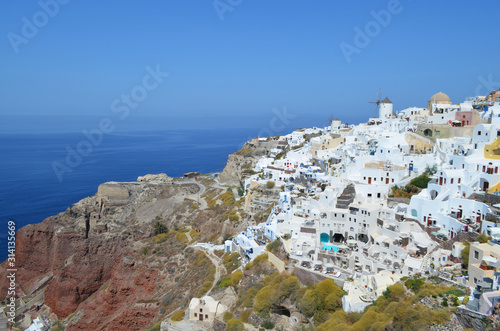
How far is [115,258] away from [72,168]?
3254 inches

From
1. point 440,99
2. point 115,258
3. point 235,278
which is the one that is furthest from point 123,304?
point 440,99

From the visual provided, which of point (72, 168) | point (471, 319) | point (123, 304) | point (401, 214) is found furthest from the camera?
point (72, 168)

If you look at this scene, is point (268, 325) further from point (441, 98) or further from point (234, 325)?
point (441, 98)

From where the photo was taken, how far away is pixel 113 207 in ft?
174

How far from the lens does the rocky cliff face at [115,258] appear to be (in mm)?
35531

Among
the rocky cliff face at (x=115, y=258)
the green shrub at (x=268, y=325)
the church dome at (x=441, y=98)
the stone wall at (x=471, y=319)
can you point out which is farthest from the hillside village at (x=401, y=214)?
the rocky cliff face at (x=115, y=258)

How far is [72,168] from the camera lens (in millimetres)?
117250

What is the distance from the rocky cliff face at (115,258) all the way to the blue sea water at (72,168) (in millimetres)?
9914

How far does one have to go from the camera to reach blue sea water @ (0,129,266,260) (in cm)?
7462

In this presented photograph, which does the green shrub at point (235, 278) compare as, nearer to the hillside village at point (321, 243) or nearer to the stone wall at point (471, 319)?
the hillside village at point (321, 243)

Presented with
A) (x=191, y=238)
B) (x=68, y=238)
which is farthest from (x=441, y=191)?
(x=68, y=238)

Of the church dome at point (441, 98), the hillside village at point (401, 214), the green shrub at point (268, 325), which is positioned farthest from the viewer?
the church dome at point (441, 98)

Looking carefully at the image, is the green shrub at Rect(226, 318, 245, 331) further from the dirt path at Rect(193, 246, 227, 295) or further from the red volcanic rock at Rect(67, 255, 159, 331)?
the red volcanic rock at Rect(67, 255, 159, 331)

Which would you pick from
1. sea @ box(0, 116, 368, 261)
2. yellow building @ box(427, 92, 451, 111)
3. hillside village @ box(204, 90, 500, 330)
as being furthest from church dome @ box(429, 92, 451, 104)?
sea @ box(0, 116, 368, 261)
